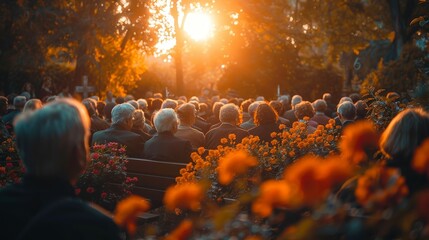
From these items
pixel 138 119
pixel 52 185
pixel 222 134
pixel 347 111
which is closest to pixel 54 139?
pixel 52 185

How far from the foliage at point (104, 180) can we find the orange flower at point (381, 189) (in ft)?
16.1

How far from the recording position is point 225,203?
618 centimetres

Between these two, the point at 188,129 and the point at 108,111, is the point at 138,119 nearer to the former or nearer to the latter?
the point at 188,129

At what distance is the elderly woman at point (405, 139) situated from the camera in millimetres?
3617

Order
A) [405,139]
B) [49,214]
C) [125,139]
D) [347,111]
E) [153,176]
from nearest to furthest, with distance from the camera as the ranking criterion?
[49,214] < [405,139] < [153,176] < [125,139] < [347,111]

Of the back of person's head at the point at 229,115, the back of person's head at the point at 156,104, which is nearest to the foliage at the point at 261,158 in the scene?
the back of person's head at the point at 229,115

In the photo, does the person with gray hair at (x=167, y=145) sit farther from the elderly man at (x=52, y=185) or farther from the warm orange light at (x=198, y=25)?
the warm orange light at (x=198, y=25)

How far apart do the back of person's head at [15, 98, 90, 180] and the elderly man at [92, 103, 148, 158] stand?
18.5ft

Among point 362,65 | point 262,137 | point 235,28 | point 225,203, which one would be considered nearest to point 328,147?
point 225,203

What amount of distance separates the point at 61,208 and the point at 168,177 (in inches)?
188

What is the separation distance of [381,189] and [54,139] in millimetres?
1358

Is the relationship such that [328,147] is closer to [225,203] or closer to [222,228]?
[225,203]

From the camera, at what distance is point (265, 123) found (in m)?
9.22


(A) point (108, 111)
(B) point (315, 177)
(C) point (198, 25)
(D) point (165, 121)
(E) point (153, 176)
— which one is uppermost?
(C) point (198, 25)
